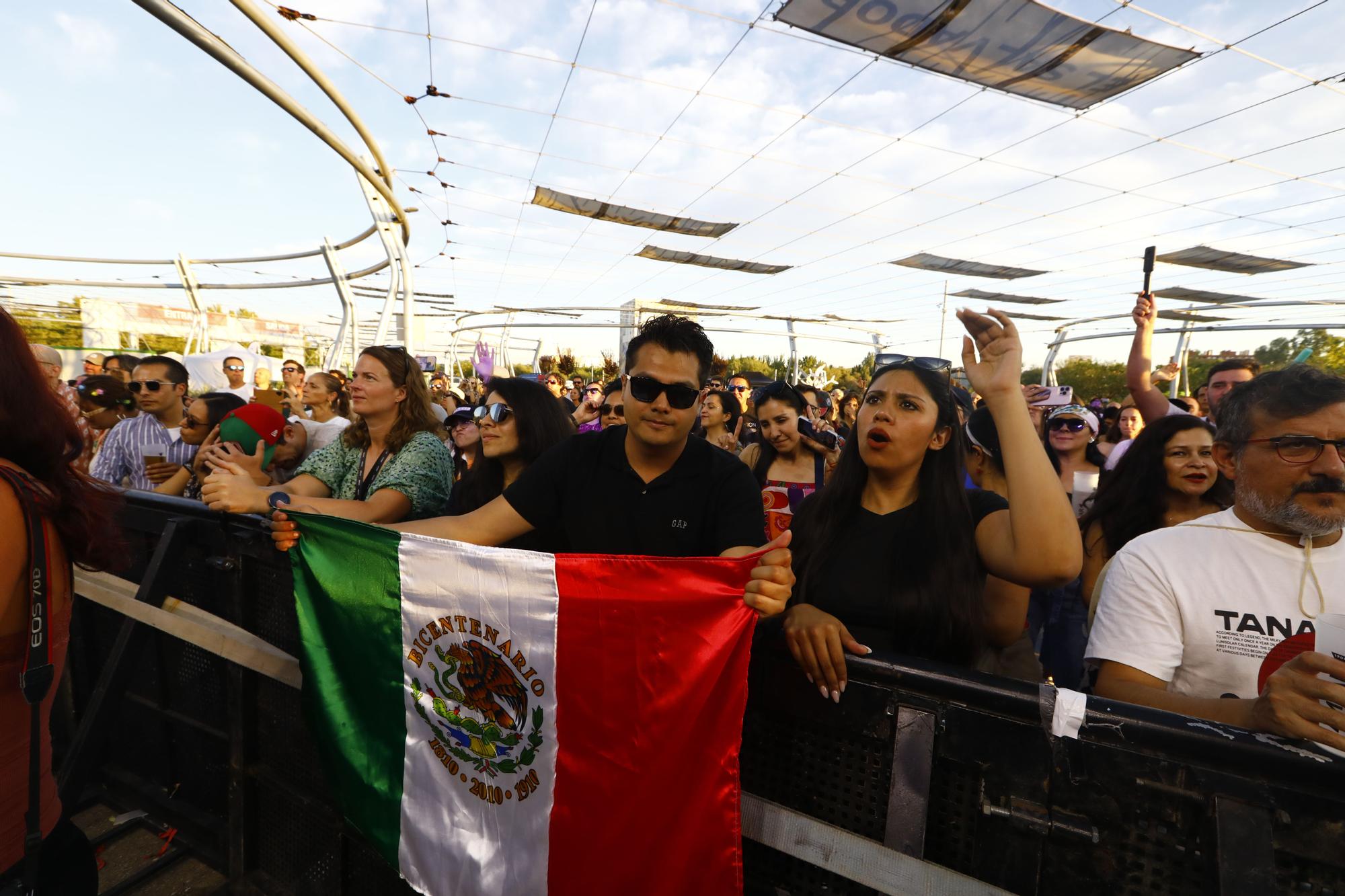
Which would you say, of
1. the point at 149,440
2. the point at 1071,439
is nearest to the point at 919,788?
the point at 1071,439

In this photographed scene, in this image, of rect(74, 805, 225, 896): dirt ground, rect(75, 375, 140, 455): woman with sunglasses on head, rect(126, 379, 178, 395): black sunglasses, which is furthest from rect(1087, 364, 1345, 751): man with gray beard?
rect(75, 375, 140, 455): woman with sunglasses on head

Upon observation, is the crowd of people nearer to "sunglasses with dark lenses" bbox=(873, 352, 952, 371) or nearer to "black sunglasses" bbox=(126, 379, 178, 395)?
"sunglasses with dark lenses" bbox=(873, 352, 952, 371)

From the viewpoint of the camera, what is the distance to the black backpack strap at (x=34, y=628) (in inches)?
57.7

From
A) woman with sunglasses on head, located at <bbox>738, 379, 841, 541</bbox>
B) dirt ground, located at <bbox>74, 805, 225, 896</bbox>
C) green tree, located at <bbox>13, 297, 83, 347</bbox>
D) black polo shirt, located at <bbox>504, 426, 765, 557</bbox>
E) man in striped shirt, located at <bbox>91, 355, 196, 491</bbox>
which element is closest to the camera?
black polo shirt, located at <bbox>504, 426, 765, 557</bbox>

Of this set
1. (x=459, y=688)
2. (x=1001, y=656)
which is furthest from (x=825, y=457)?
(x=459, y=688)

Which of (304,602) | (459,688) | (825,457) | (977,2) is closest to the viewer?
(459,688)

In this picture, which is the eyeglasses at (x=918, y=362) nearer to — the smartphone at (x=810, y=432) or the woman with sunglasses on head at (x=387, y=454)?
the smartphone at (x=810, y=432)

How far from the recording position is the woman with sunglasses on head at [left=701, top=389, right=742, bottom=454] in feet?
19.8

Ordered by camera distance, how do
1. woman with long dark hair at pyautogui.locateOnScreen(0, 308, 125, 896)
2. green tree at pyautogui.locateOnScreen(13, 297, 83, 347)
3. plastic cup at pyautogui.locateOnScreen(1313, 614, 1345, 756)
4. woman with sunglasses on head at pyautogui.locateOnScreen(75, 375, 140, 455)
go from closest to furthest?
plastic cup at pyautogui.locateOnScreen(1313, 614, 1345, 756)
woman with long dark hair at pyautogui.locateOnScreen(0, 308, 125, 896)
woman with sunglasses on head at pyautogui.locateOnScreen(75, 375, 140, 455)
green tree at pyautogui.locateOnScreen(13, 297, 83, 347)

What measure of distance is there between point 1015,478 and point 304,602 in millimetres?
2213

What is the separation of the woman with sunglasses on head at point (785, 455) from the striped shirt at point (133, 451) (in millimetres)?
3887

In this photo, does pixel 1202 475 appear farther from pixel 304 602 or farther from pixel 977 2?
pixel 977 2

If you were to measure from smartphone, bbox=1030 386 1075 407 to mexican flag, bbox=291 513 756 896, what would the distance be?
3834mm

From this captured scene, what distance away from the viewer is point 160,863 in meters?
2.52
